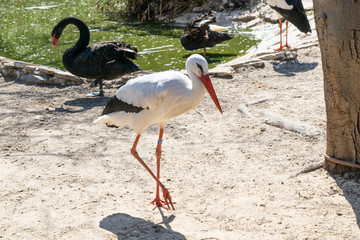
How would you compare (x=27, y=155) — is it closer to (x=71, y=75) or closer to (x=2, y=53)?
(x=71, y=75)

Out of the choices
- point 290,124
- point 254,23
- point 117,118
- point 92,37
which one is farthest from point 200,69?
point 254,23

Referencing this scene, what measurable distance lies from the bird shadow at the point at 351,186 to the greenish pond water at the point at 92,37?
4.61m

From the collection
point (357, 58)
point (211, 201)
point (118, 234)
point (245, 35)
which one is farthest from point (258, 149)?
point (245, 35)

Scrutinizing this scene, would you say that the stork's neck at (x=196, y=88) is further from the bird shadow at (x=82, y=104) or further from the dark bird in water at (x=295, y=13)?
the dark bird in water at (x=295, y=13)

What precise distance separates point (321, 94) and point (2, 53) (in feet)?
20.1

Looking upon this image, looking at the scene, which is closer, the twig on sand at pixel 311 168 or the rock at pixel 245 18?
the twig on sand at pixel 311 168

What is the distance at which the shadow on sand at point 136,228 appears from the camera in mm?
3443

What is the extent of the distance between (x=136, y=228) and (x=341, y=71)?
1.93 meters

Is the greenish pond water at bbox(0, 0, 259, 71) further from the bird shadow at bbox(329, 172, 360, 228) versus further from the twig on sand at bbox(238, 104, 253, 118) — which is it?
the bird shadow at bbox(329, 172, 360, 228)

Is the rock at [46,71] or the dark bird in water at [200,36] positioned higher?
the dark bird in water at [200,36]

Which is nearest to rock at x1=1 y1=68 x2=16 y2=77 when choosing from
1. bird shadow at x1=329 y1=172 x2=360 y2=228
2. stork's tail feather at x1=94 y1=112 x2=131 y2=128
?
stork's tail feather at x1=94 y1=112 x2=131 y2=128

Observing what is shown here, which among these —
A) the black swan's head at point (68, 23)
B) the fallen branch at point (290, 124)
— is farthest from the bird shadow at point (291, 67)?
the black swan's head at point (68, 23)

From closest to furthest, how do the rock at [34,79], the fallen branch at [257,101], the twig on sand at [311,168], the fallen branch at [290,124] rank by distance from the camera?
the twig on sand at [311,168] < the fallen branch at [290,124] < the fallen branch at [257,101] < the rock at [34,79]

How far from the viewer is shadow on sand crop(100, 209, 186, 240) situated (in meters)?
3.44
